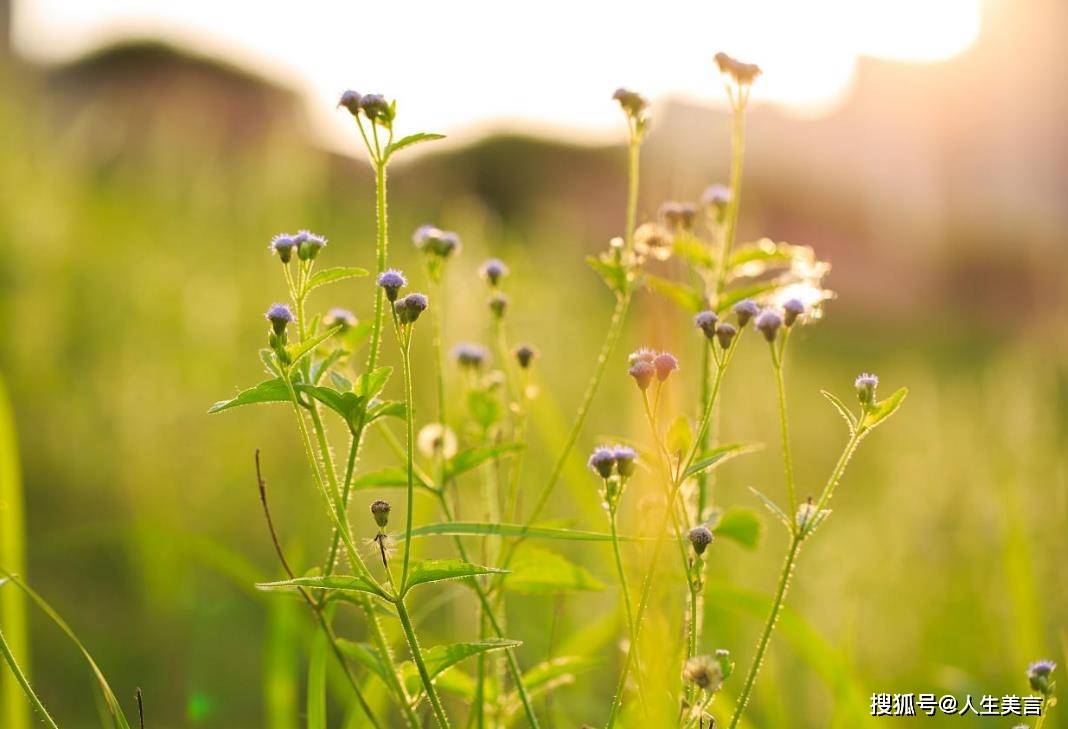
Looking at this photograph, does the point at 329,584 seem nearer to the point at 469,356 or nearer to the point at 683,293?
the point at 469,356

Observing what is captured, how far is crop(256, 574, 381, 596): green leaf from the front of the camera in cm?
92

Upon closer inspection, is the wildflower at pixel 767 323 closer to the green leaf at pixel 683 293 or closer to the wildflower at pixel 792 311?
the wildflower at pixel 792 311

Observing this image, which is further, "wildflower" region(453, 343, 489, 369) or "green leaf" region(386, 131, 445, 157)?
"wildflower" region(453, 343, 489, 369)

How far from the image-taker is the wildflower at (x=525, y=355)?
4.97 ft

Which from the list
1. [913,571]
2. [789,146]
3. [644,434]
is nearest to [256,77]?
[789,146]

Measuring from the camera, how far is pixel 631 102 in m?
1.46

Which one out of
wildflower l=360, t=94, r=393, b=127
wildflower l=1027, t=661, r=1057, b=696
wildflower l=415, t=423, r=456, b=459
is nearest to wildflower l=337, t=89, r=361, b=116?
wildflower l=360, t=94, r=393, b=127

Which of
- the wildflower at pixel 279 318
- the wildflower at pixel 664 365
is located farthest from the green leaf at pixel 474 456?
the wildflower at pixel 279 318

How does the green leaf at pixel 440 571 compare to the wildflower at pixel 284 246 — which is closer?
the green leaf at pixel 440 571

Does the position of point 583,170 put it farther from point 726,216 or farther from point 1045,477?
point 726,216

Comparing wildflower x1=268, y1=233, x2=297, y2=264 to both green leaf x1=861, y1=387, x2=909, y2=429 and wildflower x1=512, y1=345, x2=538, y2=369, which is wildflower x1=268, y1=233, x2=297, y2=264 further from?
green leaf x1=861, y1=387, x2=909, y2=429

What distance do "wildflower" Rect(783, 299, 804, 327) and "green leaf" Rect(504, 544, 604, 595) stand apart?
1.35 ft

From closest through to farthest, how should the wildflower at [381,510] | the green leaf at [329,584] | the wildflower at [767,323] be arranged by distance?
the green leaf at [329,584] → the wildflower at [381,510] → the wildflower at [767,323]

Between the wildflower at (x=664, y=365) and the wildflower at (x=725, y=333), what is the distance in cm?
8
